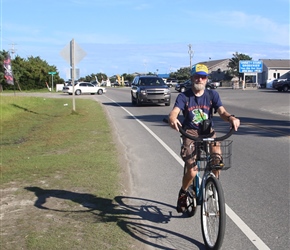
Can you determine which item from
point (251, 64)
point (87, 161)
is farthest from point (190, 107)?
point (251, 64)

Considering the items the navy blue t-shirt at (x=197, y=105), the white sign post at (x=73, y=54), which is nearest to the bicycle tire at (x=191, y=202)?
the navy blue t-shirt at (x=197, y=105)

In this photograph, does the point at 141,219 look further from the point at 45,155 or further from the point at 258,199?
the point at 45,155

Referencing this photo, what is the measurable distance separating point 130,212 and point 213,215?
1.66 m

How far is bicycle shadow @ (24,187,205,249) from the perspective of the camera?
4.85 m

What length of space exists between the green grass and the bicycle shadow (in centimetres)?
2

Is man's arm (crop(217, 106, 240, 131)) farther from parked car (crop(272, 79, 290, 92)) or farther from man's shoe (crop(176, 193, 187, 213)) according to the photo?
parked car (crop(272, 79, 290, 92))

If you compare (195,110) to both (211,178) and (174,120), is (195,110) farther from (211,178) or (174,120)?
(211,178)

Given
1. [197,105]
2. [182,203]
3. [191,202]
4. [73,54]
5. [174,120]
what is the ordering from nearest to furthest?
[174,120] < [197,105] < [191,202] < [182,203] < [73,54]

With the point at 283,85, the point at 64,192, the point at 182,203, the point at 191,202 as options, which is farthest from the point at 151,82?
the point at 283,85

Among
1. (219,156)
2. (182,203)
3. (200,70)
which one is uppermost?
(200,70)

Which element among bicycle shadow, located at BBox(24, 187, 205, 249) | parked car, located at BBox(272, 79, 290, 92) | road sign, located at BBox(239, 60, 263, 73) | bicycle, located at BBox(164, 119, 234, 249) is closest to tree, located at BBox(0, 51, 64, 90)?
road sign, located at BBox(239, 60, 263, 73)

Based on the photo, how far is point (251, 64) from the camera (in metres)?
69.9

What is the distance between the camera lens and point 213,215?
14.5 feet

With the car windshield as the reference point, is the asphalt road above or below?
below
